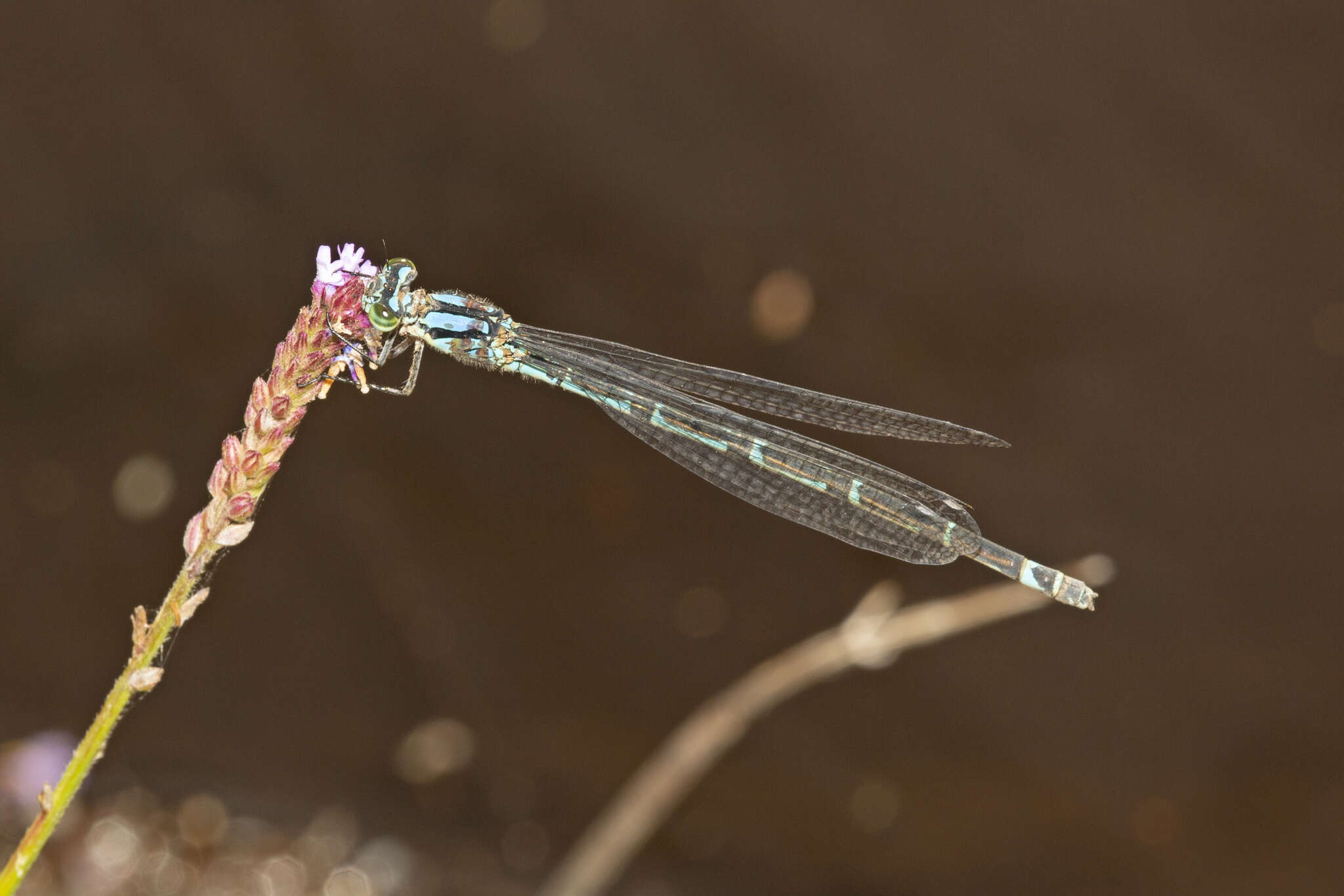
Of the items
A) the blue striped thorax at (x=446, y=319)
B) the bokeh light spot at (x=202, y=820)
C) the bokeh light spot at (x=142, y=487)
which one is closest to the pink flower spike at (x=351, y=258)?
the blue striped thorax at (x=446, y=319)

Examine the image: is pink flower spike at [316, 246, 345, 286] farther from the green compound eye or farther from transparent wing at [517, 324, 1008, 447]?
transparent wing at [517, 324, 1008, 447]

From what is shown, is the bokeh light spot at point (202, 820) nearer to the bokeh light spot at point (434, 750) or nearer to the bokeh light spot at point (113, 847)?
the bokeh light spot at point (113, 847)

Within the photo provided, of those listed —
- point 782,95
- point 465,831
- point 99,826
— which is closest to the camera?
point 782,95

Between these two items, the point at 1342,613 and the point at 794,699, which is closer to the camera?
the point at 1342,613

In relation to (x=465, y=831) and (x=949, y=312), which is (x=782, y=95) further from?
(x=465, y=831)

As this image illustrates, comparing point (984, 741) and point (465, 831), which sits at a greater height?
point (984, 741)

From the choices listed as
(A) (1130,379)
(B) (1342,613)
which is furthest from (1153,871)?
(A) (1130,379)

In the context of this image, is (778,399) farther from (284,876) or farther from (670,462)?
(284,876)
